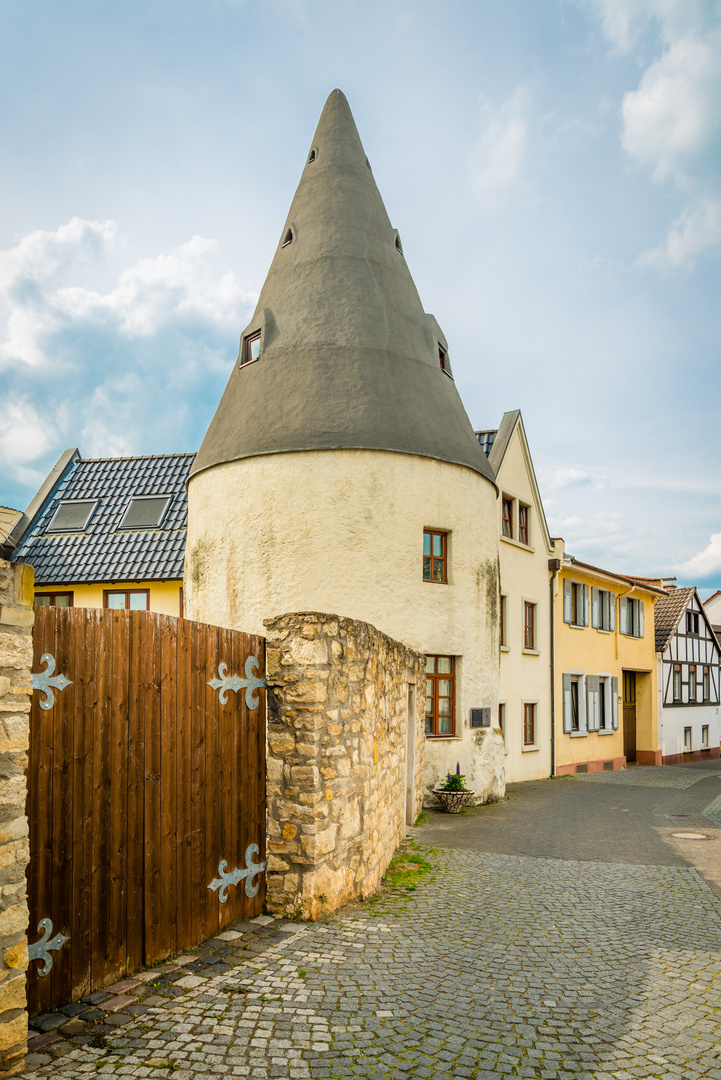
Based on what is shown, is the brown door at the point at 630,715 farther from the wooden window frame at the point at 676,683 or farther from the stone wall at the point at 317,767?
the stone wall at the point at 317,767

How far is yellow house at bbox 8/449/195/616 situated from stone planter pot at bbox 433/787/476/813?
7.96 meters

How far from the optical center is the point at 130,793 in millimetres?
5113

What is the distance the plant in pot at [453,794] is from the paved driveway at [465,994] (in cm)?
552

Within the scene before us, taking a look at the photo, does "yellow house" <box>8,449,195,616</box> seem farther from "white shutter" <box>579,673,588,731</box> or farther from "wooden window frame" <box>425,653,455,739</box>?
"white shutter" <box>579,673,588,731</box>

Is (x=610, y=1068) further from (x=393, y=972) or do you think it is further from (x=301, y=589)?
(x=301, y=589)

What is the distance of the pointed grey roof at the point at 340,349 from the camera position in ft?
50.2

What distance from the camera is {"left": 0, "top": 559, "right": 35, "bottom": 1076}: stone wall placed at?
374 centimetres

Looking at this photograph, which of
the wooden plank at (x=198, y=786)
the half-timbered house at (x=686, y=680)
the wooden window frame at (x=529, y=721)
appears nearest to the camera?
the wooden plank at (x=198, y=786)

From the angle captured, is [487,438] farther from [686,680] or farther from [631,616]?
[686,680]

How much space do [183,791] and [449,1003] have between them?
86.5 inches

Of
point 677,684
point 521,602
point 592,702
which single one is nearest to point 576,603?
point 592,702

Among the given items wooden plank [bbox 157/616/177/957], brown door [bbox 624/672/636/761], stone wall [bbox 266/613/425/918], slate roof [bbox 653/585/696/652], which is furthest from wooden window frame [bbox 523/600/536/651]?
wooden plank [bbox 157/616/177/957]

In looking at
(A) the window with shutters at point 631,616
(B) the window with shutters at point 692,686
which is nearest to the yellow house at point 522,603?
(A) the window with shutters at point 631,616

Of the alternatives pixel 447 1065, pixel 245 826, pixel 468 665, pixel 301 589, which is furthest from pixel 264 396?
pixel 447 1065
